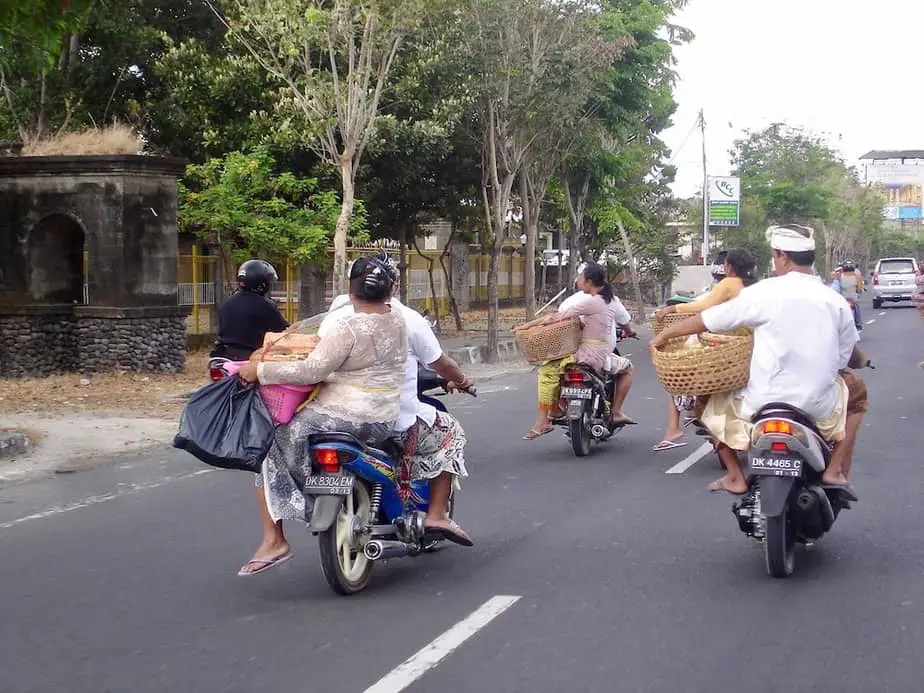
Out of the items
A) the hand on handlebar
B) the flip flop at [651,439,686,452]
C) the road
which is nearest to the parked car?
the flip flop at [651,439,686,452]

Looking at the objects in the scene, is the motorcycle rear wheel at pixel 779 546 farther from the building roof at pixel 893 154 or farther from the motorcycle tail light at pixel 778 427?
the building roof at pixel 893 154

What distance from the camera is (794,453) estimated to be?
6.49 meters

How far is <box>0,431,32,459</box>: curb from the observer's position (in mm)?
12156

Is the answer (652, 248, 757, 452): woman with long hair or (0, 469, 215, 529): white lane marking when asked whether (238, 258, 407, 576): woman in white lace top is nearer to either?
(652, 248, 757, 452): woman with long hair

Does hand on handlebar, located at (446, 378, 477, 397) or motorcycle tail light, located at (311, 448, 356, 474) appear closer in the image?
motorcycle tail light, located at (311, 448, 356, 474)

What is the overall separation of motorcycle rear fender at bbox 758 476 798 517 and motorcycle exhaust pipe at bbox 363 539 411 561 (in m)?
1.81

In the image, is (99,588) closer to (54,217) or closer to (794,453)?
(794,453)

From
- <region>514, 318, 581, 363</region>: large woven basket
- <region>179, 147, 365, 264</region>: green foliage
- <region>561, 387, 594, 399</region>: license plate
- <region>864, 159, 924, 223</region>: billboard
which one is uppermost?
<region>864, 159, 924, 223</region>: billboard

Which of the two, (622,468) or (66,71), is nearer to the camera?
(622,468)

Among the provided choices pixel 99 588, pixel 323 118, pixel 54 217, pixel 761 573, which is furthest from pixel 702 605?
pixel 54 217

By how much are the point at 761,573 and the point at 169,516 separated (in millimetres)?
4301

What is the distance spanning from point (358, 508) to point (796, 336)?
2.40 metres

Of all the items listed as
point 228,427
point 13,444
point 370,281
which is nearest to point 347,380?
point 370,281

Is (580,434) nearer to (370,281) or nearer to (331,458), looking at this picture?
(370,281)
